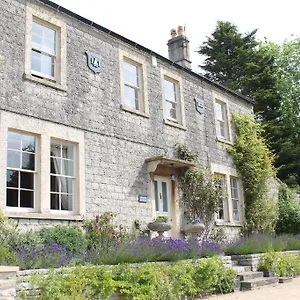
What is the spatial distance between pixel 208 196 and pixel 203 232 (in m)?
1.19

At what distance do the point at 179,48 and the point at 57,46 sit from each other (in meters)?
7.24

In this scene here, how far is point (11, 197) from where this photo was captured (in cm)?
923

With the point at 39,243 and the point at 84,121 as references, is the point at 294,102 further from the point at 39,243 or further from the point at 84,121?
the point at 39,243

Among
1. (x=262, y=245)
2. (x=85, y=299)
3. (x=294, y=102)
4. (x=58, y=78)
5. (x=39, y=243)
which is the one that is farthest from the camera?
(x=294, y=102)

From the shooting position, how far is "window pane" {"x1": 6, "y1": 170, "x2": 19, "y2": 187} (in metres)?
9.24

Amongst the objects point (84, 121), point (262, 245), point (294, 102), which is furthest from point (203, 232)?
point (294, 102)

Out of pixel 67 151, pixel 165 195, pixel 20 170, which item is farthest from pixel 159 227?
pixel 20 170

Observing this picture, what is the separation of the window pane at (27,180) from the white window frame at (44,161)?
0.39ft

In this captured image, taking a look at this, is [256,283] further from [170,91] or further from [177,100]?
[170,91]

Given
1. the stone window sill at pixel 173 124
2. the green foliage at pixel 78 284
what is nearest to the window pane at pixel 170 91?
the stone window sill at pixel 173 124

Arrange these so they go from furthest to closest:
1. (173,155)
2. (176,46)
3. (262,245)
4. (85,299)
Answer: (176,46)
(173,155)
(262,245)
(85,299)

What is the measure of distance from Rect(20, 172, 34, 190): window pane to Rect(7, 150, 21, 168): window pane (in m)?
0.25

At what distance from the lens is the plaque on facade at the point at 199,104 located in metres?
15.3

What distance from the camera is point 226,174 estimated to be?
15.9 meters
